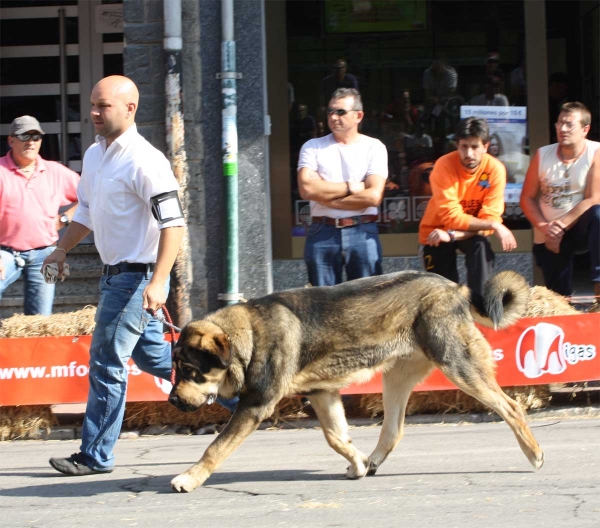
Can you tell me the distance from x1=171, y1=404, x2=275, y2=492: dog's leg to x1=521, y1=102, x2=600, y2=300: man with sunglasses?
3398 millimetres

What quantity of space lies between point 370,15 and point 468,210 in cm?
338

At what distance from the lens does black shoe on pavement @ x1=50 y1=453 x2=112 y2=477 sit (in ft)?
18.3

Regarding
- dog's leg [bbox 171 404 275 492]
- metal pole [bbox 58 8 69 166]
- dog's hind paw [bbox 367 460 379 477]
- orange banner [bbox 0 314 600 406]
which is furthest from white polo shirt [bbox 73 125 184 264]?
metal pole [bbox 58 8 69 166]

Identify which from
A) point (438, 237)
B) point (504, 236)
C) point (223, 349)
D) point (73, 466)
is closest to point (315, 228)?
point (438, 237)

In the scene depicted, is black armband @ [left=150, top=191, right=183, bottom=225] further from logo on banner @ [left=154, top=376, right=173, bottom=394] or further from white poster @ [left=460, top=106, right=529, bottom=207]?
white poster @ [left=460, top=106, right=529, bottom=207]

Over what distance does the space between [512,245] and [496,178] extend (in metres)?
0.51

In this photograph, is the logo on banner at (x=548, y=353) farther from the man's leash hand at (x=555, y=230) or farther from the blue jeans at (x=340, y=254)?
the blue jeans at (x=340, y=254)

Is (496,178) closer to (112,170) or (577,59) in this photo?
(112,170)

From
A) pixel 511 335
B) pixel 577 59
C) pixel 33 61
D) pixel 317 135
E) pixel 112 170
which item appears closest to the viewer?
pixel 112 170

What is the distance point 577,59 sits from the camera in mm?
12797

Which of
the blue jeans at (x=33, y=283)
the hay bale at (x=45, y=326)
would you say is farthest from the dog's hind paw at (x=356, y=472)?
the blue jeans at (x=33, y=283)

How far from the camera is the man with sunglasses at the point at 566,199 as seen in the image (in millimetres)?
7523

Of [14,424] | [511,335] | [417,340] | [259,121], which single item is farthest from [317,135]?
[417,340]

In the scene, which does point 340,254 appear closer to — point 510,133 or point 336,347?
point 336,347
